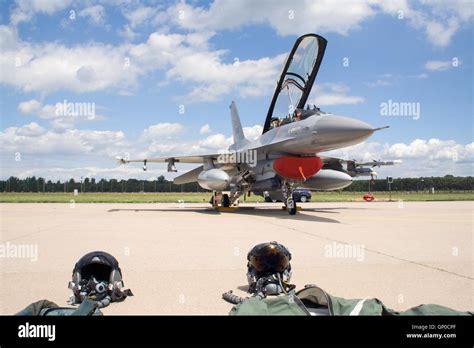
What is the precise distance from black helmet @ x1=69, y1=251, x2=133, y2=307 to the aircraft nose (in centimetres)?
972

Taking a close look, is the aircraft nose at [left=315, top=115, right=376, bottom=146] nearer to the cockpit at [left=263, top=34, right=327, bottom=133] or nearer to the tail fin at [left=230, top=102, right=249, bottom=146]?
the cockpit at [left=263, top=34, right=327, bottom=133]

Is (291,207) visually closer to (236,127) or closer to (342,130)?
(342,130)

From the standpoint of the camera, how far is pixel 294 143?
1498 cm

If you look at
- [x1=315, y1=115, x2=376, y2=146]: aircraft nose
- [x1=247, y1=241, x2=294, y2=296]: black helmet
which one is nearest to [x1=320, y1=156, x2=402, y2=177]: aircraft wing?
[x1=315, y1=115, x2=376, y2=146]: aircraft nose

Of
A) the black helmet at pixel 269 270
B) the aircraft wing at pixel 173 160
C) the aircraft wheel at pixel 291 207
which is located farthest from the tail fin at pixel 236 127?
the black helmet at pixel 269 270

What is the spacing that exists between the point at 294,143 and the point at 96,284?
1179cm

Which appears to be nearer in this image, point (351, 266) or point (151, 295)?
point (151, 295)

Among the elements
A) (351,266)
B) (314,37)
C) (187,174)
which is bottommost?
(351,266)

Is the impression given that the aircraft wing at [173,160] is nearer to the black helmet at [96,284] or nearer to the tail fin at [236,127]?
the tail fin at [236,127]
